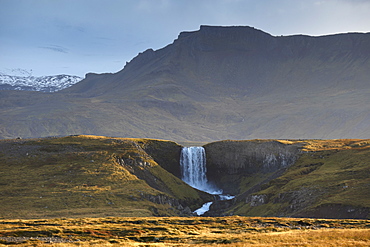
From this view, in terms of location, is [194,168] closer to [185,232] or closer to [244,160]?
[244,160]

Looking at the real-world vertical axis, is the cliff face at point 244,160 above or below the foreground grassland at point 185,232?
above

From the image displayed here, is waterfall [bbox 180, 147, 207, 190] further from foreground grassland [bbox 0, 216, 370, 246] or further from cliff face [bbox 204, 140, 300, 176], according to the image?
foreground grassland [bbox 0, 216, 370, 246]

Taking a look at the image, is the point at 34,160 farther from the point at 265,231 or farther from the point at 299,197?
the point at 265,231

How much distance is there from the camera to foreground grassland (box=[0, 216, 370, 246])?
4084 centimetres

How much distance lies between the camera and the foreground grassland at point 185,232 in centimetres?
4084

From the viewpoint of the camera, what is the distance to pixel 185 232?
51375 mm

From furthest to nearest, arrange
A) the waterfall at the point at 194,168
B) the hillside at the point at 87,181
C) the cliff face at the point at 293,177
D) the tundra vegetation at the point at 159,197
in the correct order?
the waterfall at the point at 194,168 < the hillside at the point at 87,181 < the cliff face at the point at 293,177 < the tundra vegetation at the point at 159,197

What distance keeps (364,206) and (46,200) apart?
193 ft

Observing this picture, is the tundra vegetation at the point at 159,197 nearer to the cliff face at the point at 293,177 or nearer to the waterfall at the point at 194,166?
the cliff face at the point at 293,177

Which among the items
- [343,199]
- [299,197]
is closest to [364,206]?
[343,199]

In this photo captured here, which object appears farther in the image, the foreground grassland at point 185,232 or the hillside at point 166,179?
the hillside at point 166,179

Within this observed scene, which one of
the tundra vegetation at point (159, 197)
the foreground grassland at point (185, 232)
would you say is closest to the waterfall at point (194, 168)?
the tundra vegetation at point (159, 197)

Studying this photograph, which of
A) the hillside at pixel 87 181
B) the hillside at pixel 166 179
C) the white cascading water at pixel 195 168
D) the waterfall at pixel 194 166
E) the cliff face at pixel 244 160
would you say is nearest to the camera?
the hillside at pixel 166 179

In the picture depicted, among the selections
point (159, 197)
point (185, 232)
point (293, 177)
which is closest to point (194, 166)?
point (293, 177)
